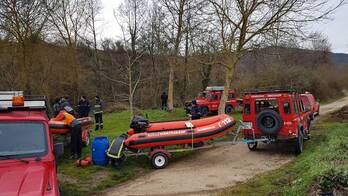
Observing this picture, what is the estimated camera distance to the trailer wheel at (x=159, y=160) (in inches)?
507

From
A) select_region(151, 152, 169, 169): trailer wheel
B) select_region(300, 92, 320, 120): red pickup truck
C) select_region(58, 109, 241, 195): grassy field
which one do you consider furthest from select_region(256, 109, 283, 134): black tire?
select_region(300, 92, 320, 120): red pickup truck

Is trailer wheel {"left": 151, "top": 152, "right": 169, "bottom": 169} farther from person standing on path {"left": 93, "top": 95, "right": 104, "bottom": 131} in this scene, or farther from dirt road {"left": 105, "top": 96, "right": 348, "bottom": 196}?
person standing on path {"left": 93, "top": 95, "right": 104, "bottom": 131}

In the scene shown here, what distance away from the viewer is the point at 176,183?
10.8 meters

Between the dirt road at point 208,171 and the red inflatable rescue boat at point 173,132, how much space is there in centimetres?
88

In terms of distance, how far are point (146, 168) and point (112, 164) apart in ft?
3.72

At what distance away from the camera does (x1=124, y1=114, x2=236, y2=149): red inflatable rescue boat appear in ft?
42.5

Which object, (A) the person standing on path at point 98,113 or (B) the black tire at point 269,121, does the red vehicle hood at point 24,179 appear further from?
(A) the person standing on path at point 98,113

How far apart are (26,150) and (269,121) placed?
936 centimetres

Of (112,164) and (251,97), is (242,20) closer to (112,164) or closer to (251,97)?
(251,97)

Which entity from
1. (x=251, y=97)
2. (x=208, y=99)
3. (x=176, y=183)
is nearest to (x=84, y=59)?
(x=208, y=99)

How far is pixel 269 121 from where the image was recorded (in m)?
14.0

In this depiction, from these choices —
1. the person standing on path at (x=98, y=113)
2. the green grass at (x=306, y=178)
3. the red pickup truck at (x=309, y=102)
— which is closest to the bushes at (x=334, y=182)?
the green grass at (x=306, y=178)

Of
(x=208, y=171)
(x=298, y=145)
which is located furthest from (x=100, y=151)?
(x=298, y=145)

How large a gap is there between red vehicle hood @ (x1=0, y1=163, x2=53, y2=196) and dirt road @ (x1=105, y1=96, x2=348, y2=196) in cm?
412
